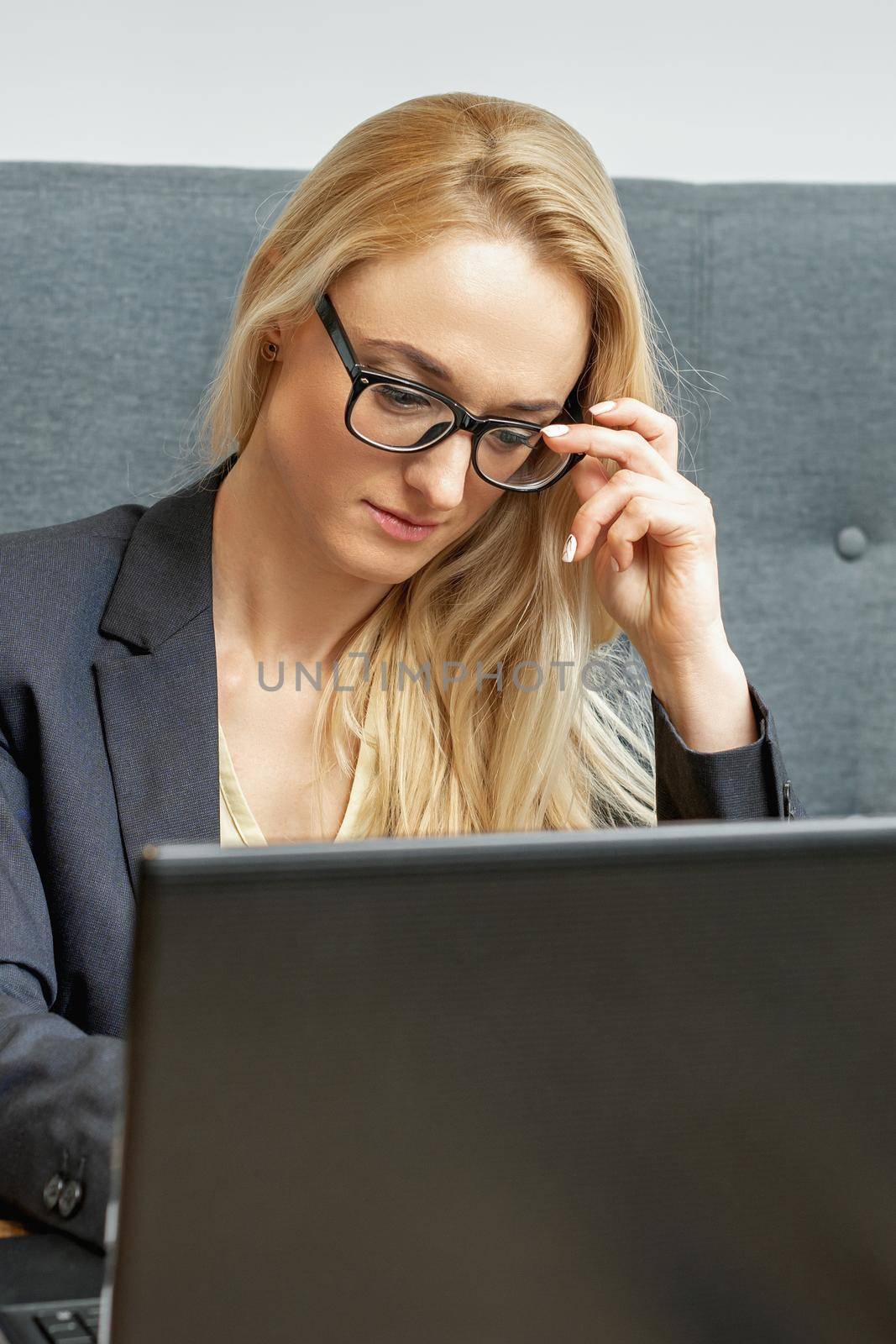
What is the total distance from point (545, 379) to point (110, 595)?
17.6 inches

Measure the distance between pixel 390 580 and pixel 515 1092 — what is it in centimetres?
88

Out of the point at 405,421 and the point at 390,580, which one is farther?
the point at 390,580

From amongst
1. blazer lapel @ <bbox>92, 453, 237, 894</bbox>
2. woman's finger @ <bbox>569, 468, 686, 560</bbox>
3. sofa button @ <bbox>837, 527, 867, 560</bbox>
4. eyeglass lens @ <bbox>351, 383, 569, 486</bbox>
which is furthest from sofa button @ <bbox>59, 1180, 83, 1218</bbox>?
sofa button @ <bbox>837, 527, 867, 560</bbox>

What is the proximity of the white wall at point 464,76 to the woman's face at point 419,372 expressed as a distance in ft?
2.69

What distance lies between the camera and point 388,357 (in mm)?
1140

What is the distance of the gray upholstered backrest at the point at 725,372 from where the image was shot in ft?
5.70

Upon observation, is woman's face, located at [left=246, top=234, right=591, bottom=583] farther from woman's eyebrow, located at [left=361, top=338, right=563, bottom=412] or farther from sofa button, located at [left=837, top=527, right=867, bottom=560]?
sofa button, located at [left=837, top=527, right=867, bottom=560]

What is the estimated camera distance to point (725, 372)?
188 cm

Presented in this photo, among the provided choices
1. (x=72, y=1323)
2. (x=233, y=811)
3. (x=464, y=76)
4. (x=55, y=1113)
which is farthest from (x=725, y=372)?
(x=72, y=1323)

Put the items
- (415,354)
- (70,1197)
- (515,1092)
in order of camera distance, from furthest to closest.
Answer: (415,354)
(70,1197)
(515,1092)

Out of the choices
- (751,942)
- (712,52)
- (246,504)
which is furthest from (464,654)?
(712,52)

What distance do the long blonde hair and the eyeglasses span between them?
0.34ft

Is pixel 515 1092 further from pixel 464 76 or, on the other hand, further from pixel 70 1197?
pixel 464 76

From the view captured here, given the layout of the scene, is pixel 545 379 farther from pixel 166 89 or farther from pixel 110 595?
pixel 166 89
